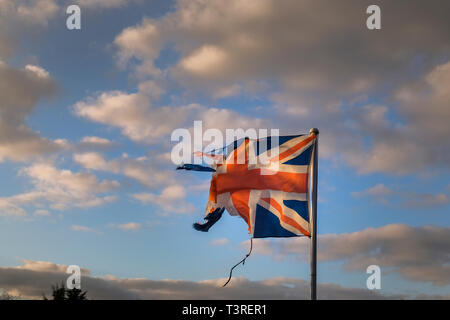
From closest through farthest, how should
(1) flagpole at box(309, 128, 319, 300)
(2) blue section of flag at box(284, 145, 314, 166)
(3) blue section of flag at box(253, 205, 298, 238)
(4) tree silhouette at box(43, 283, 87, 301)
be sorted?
(1) flagpole at box(309, 128, 319, 300) < (3) blue section of flag at box(253, 205, 298, 238) < (2) blue section of flag at box(284, 145, 314, 166) < (4) tree silhouette at box(43, 283, 87, 301)

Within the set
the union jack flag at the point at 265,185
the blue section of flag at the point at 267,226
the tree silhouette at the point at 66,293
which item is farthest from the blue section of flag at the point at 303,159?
the tree silhouette at the point at 66,293

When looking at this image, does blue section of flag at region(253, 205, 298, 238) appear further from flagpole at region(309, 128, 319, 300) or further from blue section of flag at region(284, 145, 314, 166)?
blue section of flag at region(284, 145, 314, 166)

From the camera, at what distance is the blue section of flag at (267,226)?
18.7m

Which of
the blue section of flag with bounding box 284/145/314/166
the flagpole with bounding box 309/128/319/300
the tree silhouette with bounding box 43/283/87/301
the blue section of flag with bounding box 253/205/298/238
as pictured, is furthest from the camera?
the tree silhouette with bounding box 43/283/87/301

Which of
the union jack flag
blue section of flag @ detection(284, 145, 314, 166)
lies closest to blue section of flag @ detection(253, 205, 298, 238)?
the union jack flag

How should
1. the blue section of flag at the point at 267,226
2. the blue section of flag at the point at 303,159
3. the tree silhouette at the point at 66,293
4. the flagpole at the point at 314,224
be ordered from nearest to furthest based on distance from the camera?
the flagpole at the point at 314,224 → the blue section of flag at the point at 267,226 → the blue section of flag at the point at 303,159 → the tree silhouette at the point at 66,293

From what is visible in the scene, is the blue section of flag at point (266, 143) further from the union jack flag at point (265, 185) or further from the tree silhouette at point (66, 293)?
the tree silhouette at point (66, 293)

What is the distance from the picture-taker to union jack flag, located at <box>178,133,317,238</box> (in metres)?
18.8

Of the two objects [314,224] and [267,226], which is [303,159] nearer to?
[314,224]

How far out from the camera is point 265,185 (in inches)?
768

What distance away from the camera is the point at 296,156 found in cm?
1936

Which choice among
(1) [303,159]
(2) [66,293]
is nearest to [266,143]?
(1) [303,159]
